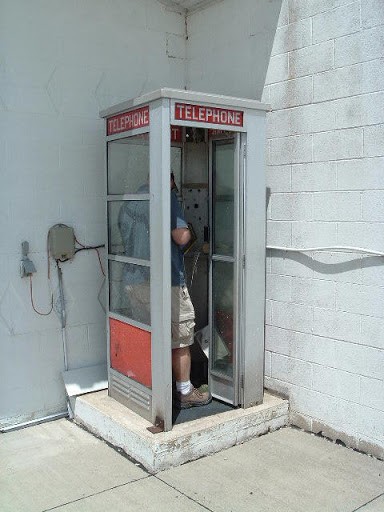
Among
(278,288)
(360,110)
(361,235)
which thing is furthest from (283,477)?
(360,110)

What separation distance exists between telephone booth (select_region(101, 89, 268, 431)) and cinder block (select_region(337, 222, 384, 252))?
61cm

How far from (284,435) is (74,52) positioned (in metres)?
3.40

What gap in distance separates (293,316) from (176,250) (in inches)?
41.3

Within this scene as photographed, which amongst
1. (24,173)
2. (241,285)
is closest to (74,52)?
(24,173)

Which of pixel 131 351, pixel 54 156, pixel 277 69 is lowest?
pixel 131 351

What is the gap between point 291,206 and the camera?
4430mm

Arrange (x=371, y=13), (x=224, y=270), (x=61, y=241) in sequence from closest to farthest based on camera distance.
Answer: (x=371, y=13) → (x=224, y=270) → (x=61, y=241)

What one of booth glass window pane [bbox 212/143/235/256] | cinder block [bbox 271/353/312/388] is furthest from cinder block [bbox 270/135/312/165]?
cinder block [bbox 271/353/312/388]

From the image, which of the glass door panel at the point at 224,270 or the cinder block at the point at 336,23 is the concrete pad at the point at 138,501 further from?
the cinder block at the point at 336,23

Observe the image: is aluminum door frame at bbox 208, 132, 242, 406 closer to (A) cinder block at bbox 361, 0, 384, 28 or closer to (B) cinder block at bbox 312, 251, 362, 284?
(B) cinder block at bbox 312, 251, 362, 284

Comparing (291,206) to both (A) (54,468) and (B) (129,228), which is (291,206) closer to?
(B) (129,228)

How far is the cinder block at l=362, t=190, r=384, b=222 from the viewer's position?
12.6ft

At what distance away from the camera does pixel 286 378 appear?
14.9ft

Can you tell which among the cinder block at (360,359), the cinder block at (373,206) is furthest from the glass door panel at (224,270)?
the cinder block at (373,206)
